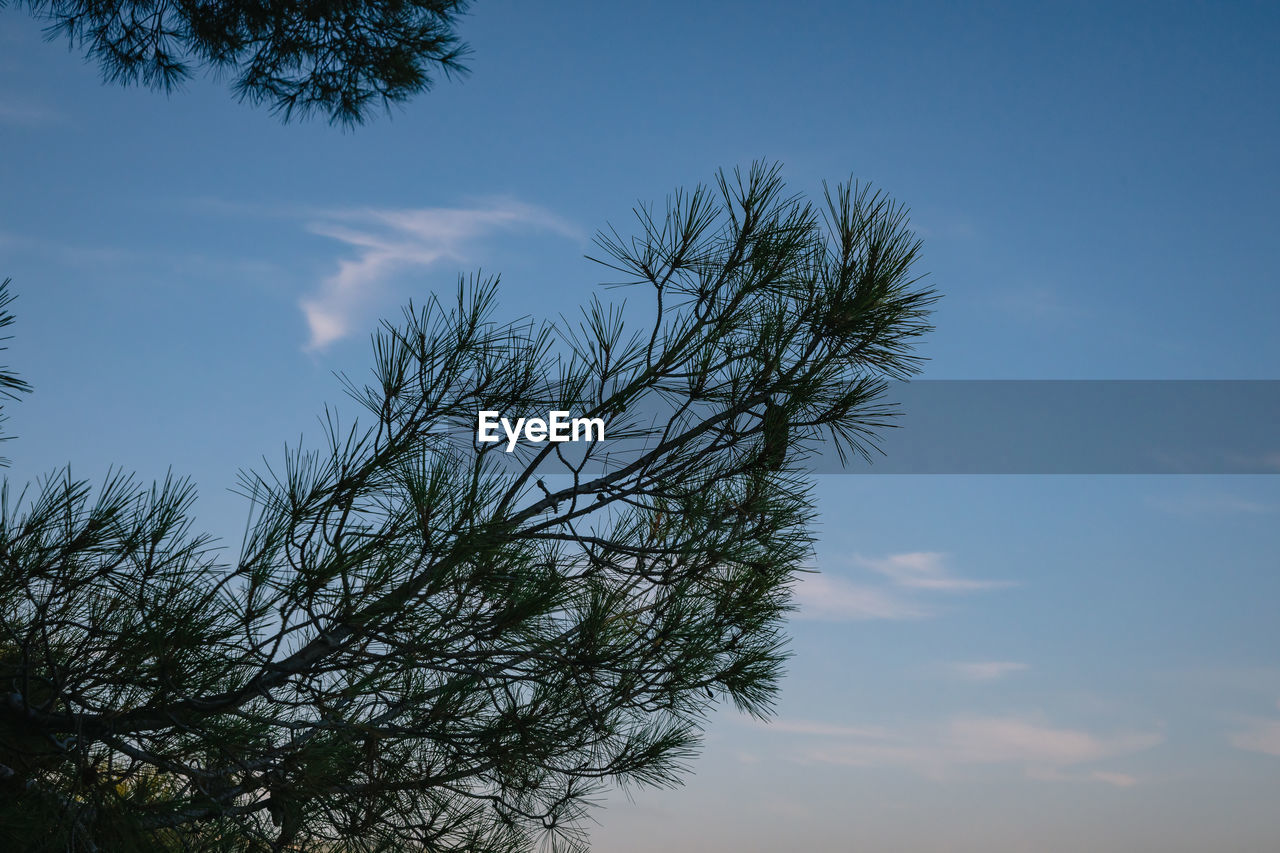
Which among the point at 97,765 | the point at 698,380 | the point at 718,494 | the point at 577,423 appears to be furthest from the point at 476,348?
the point at 97,765

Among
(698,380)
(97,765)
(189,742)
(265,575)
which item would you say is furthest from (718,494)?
A: (97,765)

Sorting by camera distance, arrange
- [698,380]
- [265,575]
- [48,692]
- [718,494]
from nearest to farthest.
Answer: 1. [265,575]
2. [48,692]
3. [698,380]
4. [718,494]

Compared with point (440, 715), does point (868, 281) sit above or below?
above

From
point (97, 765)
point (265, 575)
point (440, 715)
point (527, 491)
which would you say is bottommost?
point (97, 765)

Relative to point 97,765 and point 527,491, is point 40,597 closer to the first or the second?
point 97,765

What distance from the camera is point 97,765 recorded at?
1.33m

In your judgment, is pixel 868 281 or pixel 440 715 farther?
pixel 440 715

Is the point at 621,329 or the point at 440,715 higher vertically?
the point at 621,329

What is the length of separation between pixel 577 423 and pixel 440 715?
0.55 metres

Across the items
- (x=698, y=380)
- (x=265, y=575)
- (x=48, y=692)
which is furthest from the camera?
(x=698, y=380)

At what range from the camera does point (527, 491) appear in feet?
4.76

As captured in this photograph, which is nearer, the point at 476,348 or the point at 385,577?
the point at 385,577

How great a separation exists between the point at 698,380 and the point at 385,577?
56 cm

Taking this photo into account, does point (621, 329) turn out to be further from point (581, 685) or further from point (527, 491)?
point (581, 685)
